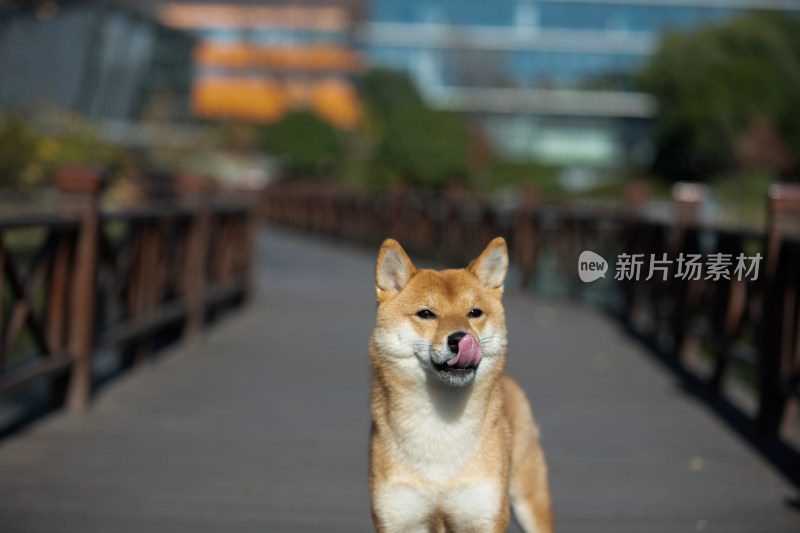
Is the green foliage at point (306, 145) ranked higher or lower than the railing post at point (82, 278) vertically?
lower

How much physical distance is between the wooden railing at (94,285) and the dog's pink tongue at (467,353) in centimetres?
353

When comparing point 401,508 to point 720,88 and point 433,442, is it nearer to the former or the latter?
point 433,442

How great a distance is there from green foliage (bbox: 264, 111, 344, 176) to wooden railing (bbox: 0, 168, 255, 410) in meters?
51.5

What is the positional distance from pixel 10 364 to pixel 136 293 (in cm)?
137

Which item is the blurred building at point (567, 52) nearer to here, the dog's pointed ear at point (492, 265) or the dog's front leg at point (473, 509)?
the dog's pointed ear at point (492, 265)

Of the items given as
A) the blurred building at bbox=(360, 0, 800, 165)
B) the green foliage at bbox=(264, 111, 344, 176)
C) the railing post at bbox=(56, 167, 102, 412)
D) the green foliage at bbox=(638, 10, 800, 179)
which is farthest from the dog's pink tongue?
the blurred building at bbox=(360, 0, 800, 165)

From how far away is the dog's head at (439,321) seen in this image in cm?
380

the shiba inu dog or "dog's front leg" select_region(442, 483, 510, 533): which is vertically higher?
the shiba inu dog

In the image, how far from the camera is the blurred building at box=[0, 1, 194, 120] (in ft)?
130

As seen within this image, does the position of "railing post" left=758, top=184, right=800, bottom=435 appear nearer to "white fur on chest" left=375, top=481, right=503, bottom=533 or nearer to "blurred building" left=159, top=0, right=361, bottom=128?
"white fur on chest" left=375, top=481, right=503, bottom=533

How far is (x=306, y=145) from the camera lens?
64.2 meters

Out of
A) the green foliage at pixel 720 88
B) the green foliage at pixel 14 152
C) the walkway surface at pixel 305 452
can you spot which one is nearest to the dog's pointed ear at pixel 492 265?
the walkway surface at pixel 305 452

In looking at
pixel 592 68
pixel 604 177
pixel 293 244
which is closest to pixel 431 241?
pixel 293 244

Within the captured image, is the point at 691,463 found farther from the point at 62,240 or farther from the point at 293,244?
the point at 293,244
